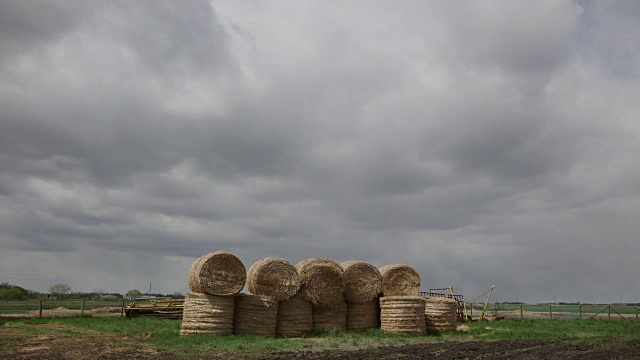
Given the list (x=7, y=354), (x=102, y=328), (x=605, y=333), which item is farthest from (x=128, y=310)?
(x=605, y=333)

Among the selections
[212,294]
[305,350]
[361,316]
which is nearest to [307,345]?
[305,350]

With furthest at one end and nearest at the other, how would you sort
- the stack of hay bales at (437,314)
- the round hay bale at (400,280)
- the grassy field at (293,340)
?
the round hay bale at (400,280), the stack of hay bales at (437,314), the grassy field at (293,340)

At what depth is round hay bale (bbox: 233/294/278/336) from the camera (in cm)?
1911

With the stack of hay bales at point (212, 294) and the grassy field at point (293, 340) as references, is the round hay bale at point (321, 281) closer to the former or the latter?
the grassy field at point (293, 340)

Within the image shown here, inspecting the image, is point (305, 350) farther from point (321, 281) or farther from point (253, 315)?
point (321, 281)

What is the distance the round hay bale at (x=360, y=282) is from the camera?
2189 cm

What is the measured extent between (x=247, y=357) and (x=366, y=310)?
893 centimetres

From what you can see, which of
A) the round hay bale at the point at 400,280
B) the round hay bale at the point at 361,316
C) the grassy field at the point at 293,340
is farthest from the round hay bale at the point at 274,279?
the round hay bale at the point at 400,280

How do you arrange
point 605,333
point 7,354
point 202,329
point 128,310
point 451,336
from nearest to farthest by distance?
point 7,354
point 202,329
point 451,336
point 605,333
point 128,310

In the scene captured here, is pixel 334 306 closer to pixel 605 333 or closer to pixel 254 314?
pixel 254 314

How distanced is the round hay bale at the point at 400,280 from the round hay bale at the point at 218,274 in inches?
268

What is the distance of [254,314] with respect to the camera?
62.9 feet

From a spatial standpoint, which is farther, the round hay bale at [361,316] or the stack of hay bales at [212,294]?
the round hay bale at [361,316]

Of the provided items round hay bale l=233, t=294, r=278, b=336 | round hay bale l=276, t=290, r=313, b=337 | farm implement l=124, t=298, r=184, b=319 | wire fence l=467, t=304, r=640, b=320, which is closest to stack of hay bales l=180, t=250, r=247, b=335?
round hay bale l=233, t=294, r=278, b=336
